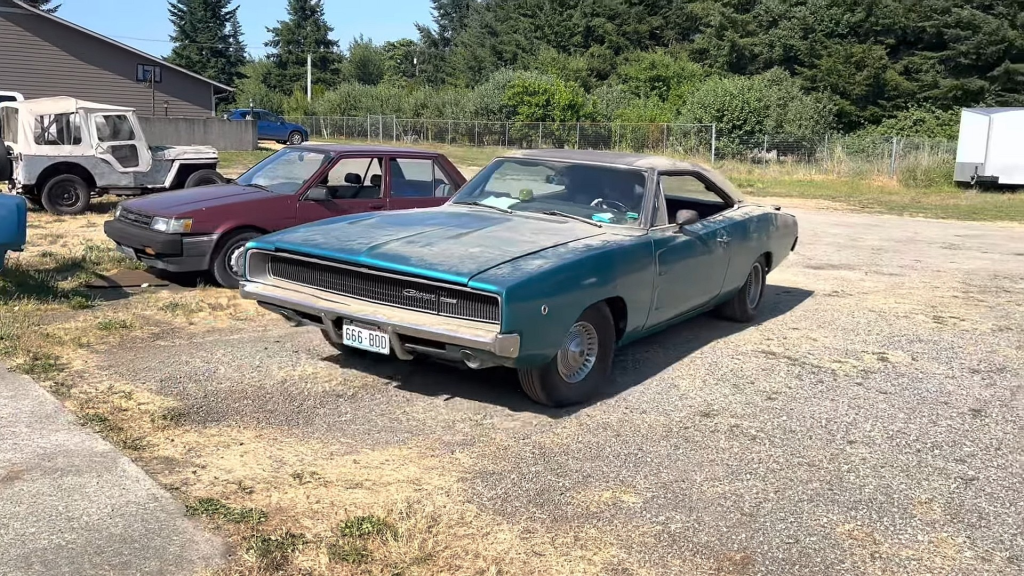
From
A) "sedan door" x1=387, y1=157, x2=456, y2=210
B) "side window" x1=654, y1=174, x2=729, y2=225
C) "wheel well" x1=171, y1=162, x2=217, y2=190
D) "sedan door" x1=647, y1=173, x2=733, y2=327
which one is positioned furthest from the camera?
"wheel well" x1=171, y1=162, x2=217, y2=190

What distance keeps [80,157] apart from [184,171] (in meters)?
1.54

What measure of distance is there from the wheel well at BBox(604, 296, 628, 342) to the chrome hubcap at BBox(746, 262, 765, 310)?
Answer: 241 cm

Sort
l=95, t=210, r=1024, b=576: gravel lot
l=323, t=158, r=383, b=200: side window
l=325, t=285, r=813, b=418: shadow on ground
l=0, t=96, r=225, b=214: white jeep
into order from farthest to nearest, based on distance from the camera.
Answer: l=0, t=96, r=225, b=214: white jeep → l=323, t=158, r=383, b=200: side window → l=325, t=285, r=813, b=418: shadow on ground → l=95, t=210, r=1024, b=576: gravel lot

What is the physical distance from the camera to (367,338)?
490 cm

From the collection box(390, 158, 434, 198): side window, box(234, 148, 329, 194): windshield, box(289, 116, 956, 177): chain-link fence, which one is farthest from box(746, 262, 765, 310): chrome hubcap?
box(289, 116, 956, 177): chain-link fence

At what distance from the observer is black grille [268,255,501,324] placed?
463cm

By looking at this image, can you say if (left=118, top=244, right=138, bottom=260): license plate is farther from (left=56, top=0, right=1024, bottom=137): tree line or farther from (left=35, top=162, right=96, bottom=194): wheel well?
(left=56, top=0, right=1024, bottom=137): tree line

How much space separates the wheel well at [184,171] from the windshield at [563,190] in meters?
9.33

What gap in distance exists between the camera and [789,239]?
809 centimetres

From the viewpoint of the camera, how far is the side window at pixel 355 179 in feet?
28.4

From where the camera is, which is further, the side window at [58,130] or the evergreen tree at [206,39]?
the evergreen tree at [206,39]

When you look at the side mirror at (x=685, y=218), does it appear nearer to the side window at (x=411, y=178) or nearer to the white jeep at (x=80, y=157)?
the side window at (x=411, y=178)

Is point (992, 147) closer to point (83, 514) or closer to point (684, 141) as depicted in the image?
point (684, 141)

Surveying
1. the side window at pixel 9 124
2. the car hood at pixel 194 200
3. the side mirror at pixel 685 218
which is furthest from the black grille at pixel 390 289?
the side window at pixel 9 124
